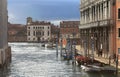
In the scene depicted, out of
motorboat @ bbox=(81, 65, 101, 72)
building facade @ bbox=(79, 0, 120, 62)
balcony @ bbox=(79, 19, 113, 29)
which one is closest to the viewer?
motorboat @ bbox=(81, 65, 101, 72)

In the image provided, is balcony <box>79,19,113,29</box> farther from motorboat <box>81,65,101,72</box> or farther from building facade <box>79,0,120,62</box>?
motorboat <box>81,65,101,72</box>

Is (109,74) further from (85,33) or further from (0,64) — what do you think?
(85,33)

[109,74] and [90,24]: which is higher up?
[90,24]

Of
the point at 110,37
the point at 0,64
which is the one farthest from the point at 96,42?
the point at 0,64

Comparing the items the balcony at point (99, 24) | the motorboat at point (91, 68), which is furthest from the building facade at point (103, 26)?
the motorboat at point (91, 68)

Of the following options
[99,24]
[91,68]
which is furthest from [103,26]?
[91,68]

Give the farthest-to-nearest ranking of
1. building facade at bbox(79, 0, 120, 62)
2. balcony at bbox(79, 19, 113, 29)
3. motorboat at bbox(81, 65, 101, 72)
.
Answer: balcony at bbox(79, 19, 113, 29)
building facade at bbox(79, 0, 120, 62)
motorboat at bbox(81, 65, 101, 72)

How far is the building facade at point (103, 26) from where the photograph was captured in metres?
48.3

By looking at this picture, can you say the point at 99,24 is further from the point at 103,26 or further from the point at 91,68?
the point at 91,68

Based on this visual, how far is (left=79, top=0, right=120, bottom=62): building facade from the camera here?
159ft

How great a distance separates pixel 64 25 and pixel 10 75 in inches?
5668

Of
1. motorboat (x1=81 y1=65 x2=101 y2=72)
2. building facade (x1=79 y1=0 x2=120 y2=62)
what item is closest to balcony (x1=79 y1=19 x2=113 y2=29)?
building facade (x1=79 y1=0 x2=120 y2=62)

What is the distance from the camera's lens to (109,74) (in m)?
40.9

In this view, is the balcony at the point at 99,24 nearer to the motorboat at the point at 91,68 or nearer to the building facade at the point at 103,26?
the building facade at the point at 103,26
